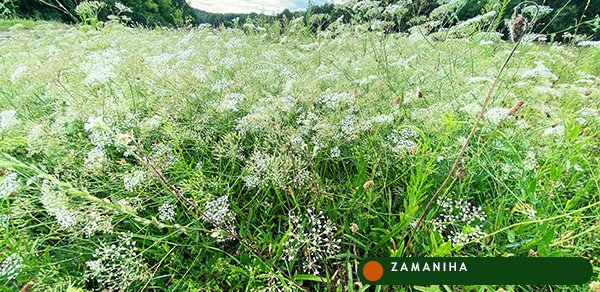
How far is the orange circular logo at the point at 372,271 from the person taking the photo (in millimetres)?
1227

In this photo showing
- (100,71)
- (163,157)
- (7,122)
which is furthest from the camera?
(100,71)

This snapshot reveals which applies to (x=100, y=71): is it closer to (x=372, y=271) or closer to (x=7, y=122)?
(x=7, y=122)

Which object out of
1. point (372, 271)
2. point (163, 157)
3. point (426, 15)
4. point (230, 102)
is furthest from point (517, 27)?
point (426, 15)

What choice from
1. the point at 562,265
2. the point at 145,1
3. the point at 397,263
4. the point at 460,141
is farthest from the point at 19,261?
the point at 145,1

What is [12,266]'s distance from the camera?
44.8 inches

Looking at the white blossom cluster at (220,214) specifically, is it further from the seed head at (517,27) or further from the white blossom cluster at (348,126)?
the seed head at (517,27)

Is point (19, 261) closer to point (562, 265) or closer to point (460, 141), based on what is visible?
point (460, 141)

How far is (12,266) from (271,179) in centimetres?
112

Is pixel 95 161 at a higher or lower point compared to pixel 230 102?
lower

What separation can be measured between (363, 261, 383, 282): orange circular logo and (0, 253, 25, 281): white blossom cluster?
1420 millimetres

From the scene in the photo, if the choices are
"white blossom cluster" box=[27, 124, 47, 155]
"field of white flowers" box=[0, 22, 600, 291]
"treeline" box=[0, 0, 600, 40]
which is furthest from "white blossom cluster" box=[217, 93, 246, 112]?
"treeline" box=[0, 0, 600, 40]

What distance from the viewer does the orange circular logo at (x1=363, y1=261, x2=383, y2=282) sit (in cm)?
123

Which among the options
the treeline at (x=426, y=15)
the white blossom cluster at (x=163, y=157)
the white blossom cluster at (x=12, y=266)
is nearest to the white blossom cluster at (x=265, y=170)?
the white blossom cluster at (x=163, y=157)

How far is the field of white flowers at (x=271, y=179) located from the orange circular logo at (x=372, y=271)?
Result: 3.4 inches
